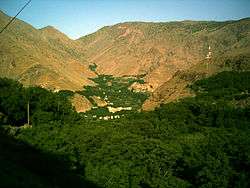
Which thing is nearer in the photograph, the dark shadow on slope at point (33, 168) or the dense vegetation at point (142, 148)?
the dark shadow on slope at point (33, 168)

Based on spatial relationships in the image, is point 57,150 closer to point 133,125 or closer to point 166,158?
point 166,158

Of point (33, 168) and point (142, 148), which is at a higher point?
point (33, 168)

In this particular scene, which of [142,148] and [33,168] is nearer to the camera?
[33,168]

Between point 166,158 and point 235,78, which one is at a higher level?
point 235,78

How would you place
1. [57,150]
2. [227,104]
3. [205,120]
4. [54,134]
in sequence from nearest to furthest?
[57,150] → [54,134] → [205,120] → [227,104]

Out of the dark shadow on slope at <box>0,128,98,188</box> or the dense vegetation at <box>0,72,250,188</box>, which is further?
the dense vegetation at <box>0,72,250,188</box>

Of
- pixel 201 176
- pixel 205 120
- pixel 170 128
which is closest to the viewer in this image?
pixel 201 176

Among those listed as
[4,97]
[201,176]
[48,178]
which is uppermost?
[4,97]

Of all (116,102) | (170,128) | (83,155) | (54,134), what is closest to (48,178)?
(83,155)
